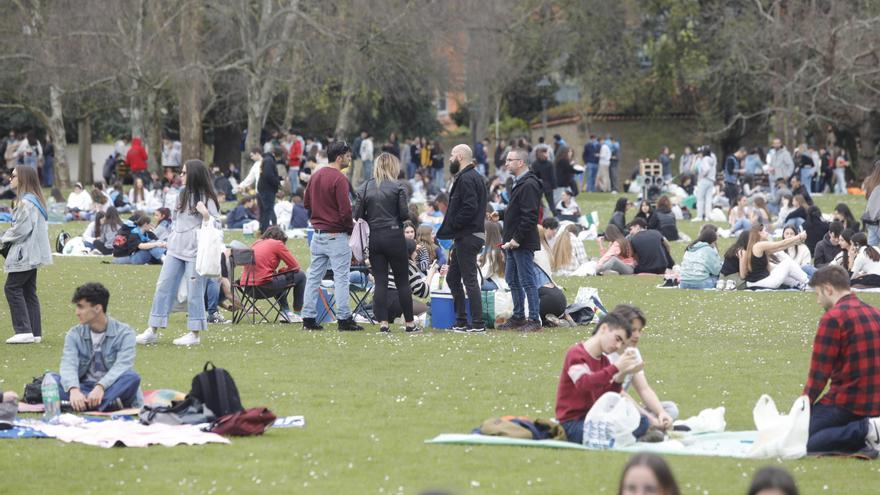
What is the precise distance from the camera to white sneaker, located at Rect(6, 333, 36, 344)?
14.2 m

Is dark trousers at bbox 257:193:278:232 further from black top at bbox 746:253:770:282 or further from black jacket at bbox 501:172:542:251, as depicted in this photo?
black jacket at bbox 501:172:542:251

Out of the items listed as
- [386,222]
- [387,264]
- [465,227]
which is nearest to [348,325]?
[387,264]

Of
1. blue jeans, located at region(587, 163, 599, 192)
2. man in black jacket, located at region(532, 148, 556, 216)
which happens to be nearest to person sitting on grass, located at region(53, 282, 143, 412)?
man in black jacket, located at region(532, 148, 556, 216)

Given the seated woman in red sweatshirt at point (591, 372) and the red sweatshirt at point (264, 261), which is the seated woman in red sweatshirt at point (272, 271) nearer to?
the red sweatshirt at point (264, 261)

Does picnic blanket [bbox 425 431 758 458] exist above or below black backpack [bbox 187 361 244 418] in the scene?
below

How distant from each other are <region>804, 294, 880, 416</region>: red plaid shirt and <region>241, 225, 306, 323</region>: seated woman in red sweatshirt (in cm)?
824

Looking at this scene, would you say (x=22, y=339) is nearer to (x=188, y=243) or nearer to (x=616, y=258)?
(x=188, y=243)

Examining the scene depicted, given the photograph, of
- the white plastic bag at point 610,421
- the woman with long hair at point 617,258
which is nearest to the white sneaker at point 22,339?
the white plastic bag at point 610,421

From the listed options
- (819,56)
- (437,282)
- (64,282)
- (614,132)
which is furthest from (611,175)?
(437,282)

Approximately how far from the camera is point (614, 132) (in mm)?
59312

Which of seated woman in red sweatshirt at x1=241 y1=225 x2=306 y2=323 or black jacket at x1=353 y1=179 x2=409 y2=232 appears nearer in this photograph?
black jacket at x1=353 y1=179 x2=409 y2=232

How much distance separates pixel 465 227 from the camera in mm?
14977

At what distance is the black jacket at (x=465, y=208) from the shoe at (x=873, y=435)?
644cm

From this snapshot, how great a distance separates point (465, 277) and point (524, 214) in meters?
0.91
